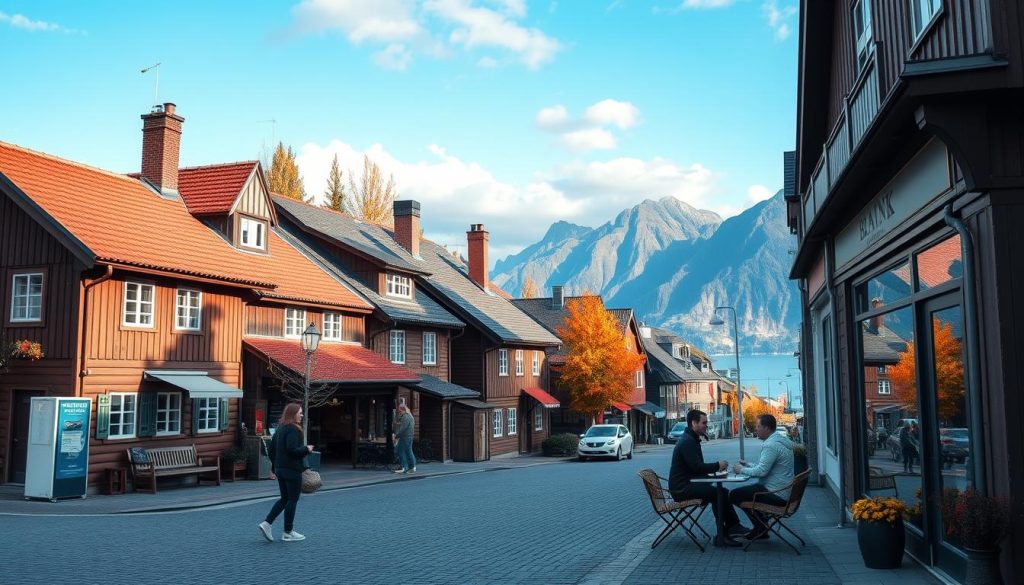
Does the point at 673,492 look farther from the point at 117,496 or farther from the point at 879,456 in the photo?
the point at 117,496

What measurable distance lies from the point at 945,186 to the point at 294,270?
23703 mm

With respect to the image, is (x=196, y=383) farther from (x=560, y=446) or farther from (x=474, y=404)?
(x=560, y=446)

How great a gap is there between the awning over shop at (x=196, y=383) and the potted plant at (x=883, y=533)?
16.4 m

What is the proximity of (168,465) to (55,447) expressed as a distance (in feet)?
11.5

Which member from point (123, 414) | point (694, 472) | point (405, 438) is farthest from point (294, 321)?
point (694, 472)

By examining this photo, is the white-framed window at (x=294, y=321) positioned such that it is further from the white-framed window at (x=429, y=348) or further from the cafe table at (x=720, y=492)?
the cafe table at (x=720, y=492)

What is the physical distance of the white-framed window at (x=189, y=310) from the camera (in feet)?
72.3

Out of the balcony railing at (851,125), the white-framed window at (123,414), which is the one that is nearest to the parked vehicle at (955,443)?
the balcony railing at (851,125)

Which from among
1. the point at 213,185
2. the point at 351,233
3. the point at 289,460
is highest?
the point at 351,233

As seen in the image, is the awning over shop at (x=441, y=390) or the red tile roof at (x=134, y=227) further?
the awning over shop at (x=441, y=390)

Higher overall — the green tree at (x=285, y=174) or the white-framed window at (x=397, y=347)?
the green tree at (x=285, y=174)

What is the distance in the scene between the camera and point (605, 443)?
36594 mm

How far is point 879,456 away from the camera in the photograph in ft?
35.1

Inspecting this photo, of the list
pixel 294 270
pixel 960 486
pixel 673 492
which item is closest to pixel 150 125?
pixel 294 270
